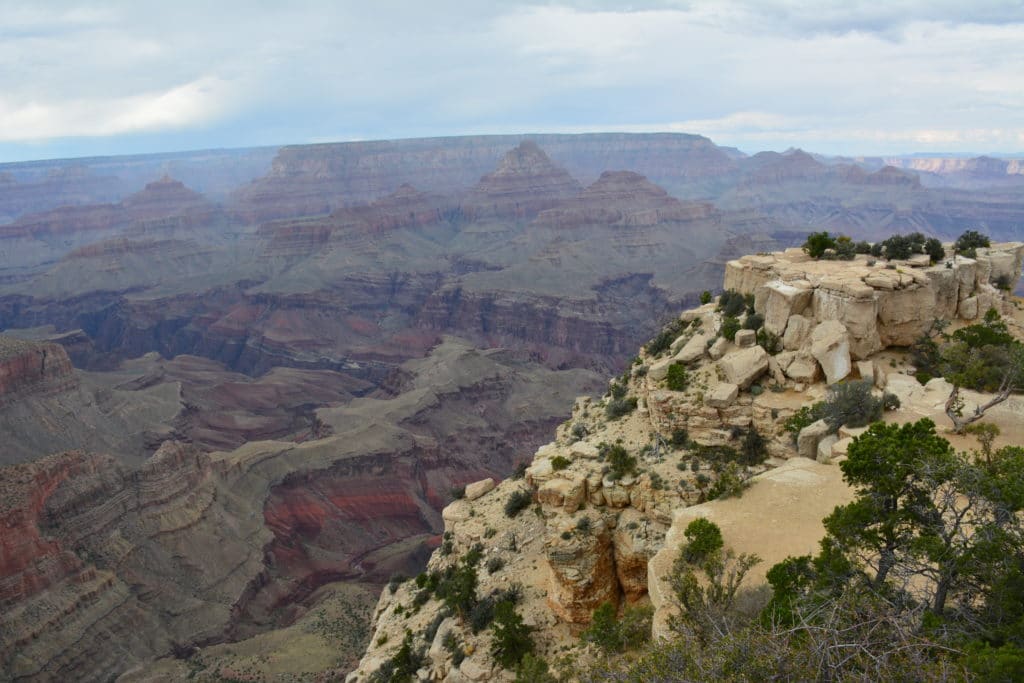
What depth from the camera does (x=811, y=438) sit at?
69.5ft

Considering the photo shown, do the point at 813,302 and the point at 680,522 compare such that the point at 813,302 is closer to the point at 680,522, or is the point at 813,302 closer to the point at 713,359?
the point at 713,359

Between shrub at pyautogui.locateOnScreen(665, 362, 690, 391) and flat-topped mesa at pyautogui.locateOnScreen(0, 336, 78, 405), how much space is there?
71222mm

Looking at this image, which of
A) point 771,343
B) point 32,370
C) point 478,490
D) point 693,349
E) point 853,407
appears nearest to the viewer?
point 853,407

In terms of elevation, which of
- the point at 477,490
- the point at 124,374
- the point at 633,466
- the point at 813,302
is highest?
the point at 813,302

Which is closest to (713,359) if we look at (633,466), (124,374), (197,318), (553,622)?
(633,466)

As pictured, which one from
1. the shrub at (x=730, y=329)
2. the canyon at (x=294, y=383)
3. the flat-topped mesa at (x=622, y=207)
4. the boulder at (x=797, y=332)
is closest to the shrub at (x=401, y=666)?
the canyon at (x=294, y=383)

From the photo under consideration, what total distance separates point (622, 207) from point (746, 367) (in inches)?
6225

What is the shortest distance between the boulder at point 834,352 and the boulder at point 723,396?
3.19 metres

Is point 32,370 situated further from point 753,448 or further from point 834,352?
point 834,352

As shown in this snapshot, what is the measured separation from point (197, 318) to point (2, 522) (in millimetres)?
110385

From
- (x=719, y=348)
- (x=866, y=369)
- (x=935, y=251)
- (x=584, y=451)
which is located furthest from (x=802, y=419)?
(x=935, y=251)

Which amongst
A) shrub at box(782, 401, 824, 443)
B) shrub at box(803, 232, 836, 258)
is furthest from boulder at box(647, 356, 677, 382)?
shrub at box(803, 232, 836, 258)

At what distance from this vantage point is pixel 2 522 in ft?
133

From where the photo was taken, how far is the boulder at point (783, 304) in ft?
83.9
